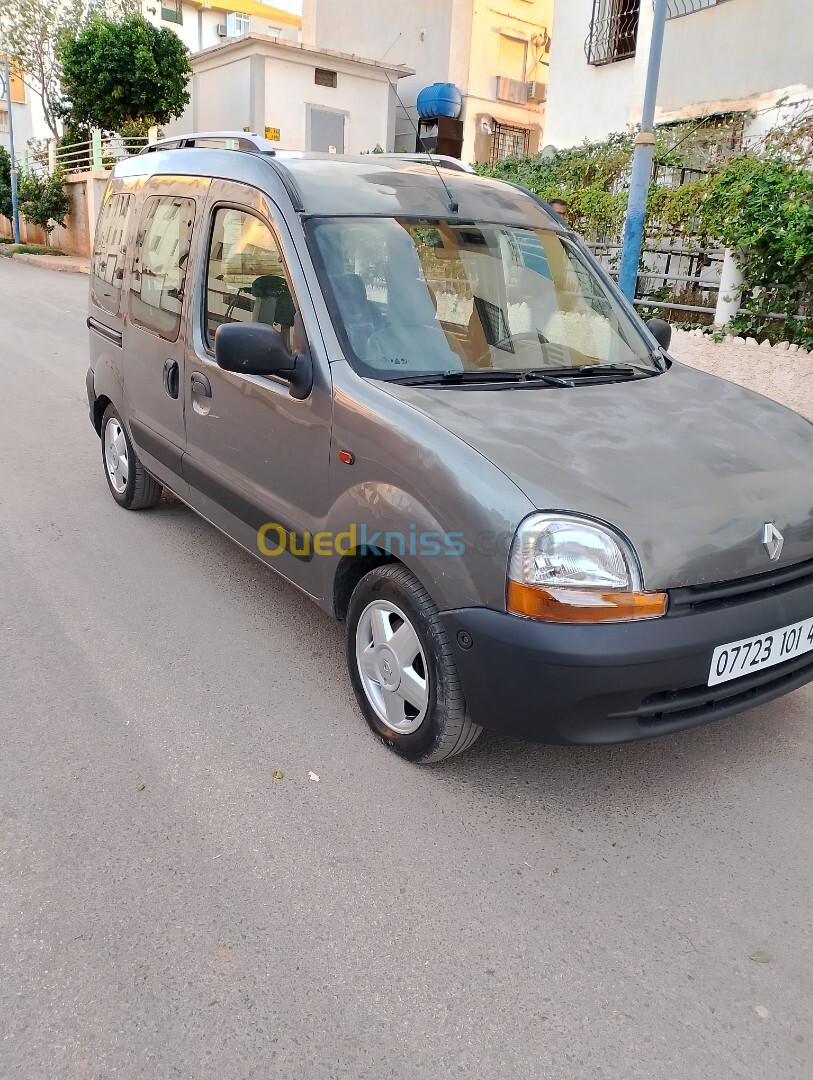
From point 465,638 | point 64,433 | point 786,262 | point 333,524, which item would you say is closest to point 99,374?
point 64,433

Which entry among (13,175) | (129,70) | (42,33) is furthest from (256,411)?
(42,33)

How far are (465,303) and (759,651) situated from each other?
68.9 inches

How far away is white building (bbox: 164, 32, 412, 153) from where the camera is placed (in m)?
25.0

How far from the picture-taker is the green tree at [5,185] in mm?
34719

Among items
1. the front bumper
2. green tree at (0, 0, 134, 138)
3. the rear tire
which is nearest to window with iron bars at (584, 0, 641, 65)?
the rear tire

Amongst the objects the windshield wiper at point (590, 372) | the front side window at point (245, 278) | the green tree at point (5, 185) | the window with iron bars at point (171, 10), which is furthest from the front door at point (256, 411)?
the window with iron bars at point (171, 10)

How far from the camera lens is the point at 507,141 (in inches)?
1150

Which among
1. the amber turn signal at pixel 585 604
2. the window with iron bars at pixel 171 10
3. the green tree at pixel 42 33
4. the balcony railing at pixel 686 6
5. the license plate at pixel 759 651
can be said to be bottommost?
the license plate at pixel 759 651

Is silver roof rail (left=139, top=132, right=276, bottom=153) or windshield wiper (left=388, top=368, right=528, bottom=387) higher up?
silver roof rail (left=139, top=132, right=276, bottom=153)

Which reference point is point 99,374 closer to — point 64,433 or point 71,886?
point 64,433

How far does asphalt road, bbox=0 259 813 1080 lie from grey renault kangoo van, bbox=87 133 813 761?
36cm

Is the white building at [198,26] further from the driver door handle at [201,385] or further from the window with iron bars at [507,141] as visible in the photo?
the driver door handle at [201,385]

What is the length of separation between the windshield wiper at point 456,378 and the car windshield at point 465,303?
0.01m

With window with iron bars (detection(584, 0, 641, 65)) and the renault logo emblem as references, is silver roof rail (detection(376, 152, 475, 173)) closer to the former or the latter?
the renault logo emblem
